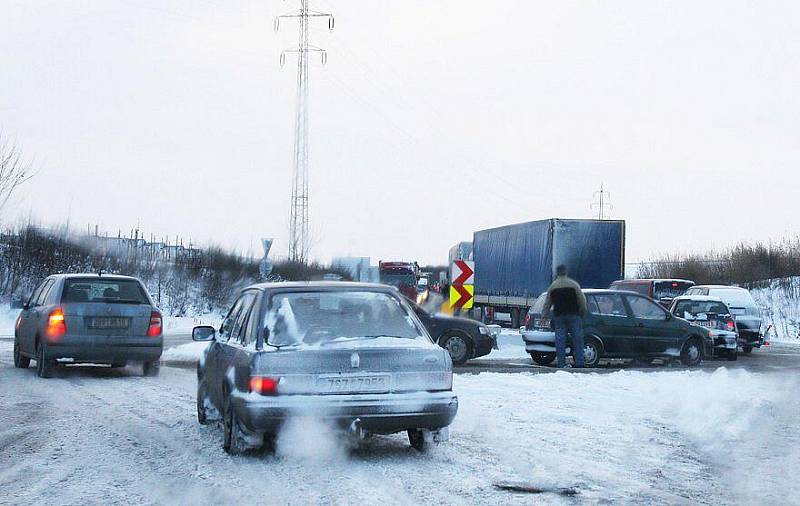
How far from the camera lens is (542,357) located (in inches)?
811

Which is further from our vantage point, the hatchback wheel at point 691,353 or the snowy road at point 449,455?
the hatchback wheel at point 691,353

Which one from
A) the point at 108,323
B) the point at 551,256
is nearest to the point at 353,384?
the point at 108,323

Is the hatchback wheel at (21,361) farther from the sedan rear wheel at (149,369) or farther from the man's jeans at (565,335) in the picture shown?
the man's jeans at (565,335)

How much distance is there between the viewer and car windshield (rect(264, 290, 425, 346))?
27.7 ft

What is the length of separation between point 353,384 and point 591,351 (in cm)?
1250

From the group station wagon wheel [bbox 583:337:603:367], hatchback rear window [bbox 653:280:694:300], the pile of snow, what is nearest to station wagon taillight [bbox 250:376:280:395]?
station wagon wheel [bbox 583:337:603:367]

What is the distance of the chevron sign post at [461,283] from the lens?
23578 mm

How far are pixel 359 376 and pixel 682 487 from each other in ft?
8.36

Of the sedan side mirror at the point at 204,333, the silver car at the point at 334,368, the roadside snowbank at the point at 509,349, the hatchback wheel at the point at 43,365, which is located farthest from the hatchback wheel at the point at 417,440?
the roadside snowbank at the point at 509,349

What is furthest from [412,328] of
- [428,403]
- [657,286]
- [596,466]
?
[657,286]

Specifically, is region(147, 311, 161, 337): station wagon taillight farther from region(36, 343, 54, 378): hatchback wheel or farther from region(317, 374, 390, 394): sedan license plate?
region(317, 374, 390, 394): sedan license plate

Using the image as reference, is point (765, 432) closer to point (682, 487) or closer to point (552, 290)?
point (682, 487)

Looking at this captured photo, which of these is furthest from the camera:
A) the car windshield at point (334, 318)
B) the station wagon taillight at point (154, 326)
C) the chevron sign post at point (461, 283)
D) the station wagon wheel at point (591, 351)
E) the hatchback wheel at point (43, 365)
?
the chevron sign post at point (461, 283)

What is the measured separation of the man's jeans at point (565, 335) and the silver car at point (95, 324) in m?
7.06
